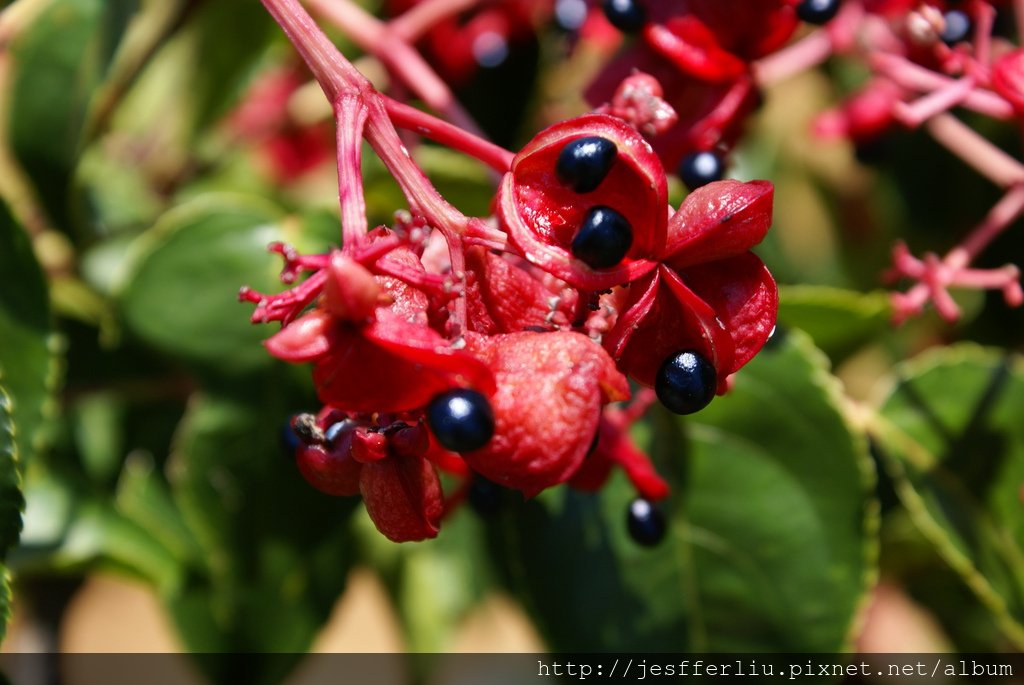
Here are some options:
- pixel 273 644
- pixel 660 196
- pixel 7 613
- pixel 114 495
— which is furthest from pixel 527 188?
pixel 114 495

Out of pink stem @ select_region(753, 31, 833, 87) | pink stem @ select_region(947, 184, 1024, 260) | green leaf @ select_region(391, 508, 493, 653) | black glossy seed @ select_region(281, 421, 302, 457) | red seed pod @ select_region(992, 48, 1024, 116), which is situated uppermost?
red seed pod @ select_region(992, 48, 1024, 116)

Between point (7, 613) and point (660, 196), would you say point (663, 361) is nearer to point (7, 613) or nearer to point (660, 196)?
point (660, 196)

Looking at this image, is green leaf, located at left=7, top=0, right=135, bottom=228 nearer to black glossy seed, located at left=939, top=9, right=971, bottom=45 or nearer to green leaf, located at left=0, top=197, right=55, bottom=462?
green leaf, located at left=0, top=197, right=55, bottom=462

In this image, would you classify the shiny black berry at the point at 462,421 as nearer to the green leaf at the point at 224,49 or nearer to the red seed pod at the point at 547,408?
the red seed pod at the point at 547,408

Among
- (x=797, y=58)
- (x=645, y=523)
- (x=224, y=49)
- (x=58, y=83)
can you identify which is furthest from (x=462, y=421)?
(x=224, y=49)

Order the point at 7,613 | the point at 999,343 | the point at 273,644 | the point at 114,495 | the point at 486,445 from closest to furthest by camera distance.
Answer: the point at 486,445 < the point at 7,613 < the point at 273,644 < the point at 114,495 < the point at 999,343

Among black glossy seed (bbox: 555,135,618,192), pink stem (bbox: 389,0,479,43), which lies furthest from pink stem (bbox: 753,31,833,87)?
black glossy seed (bbox: 555,135,618,192)
